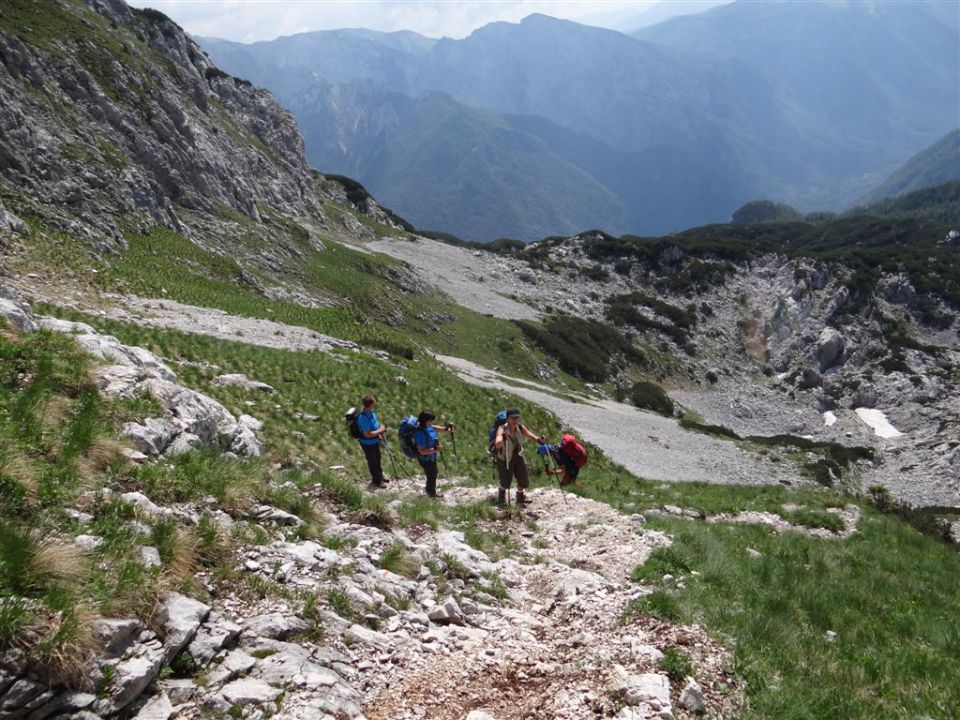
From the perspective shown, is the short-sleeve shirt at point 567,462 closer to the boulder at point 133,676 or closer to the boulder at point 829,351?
the boulder at point 133,676

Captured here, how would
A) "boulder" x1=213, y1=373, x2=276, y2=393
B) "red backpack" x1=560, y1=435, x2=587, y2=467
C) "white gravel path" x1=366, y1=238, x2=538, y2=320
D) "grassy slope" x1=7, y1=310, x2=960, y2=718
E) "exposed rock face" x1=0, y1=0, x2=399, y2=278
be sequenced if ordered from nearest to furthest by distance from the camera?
"grassy slope" x1=7, y1=310, x2=960, y2=718, "red backpack" x1=560, y1=435, x2=587, y2=467, "boulder" x1=213, y1=373, x2=276, y2=393, "exposed rock face" x1=0, y1=0, x2=399, y2=278, "white gravel path" x1=366, y1=238, x2=538, y2=320

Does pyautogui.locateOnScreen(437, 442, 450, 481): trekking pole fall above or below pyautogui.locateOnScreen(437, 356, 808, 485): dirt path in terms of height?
above

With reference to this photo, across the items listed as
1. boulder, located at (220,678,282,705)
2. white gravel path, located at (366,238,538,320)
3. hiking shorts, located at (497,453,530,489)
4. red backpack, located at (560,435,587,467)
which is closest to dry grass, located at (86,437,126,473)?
boulder, located at (220,678,282,705)

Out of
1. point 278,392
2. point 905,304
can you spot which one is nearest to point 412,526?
point 278,392

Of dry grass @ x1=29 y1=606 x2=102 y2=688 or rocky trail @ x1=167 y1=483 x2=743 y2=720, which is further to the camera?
rocky trail @ x1=167 y1=483 x2=743 y2=720

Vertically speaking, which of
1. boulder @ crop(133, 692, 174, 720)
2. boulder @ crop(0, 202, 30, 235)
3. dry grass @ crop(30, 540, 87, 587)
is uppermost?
boulder @ crop(0, 202, 30, 235)

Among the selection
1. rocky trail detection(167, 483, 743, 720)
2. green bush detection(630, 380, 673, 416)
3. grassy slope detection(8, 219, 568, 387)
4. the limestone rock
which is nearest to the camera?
rocky trail detection(167, 483, 743, 720)

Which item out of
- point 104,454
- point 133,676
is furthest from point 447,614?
point 104,454

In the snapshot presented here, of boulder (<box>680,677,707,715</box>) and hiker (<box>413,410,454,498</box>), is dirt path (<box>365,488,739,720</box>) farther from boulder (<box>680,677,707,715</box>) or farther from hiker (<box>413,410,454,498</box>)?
hiker (<box>413,410,454,498</box>)

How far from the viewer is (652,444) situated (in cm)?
3947

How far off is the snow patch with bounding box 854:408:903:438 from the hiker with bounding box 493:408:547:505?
233 feet

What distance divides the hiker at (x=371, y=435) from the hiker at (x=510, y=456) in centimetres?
293

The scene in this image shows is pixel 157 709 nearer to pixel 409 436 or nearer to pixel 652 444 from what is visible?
pixel 409 436

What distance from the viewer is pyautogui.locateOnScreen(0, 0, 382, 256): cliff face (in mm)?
35312
